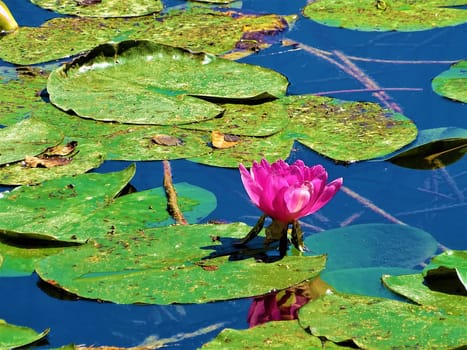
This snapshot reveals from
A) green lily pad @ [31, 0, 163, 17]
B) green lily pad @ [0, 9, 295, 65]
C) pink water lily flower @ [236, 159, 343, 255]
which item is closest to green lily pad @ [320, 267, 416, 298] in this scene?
pink water lily flower @ [236, 159, 343, 255]

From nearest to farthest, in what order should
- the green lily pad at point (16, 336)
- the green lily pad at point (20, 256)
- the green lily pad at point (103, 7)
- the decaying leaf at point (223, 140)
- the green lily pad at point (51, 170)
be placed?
the green lily pad at point (16, 336)
the green lily pad at point (20, 256)
the green lily pad at point (51, 170)
the decaying leaf at point (223, 140)
the green lily pad at point (103, 7)

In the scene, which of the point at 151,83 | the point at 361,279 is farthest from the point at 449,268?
the point at 151,83

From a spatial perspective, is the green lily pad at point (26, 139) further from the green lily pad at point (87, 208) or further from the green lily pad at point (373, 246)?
the green lily pad at point (373, 246)

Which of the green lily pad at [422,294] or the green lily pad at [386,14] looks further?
the green lily pad at [386,14]

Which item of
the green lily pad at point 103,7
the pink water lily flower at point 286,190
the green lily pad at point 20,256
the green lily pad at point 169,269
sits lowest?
the green lily pad at point 103,7

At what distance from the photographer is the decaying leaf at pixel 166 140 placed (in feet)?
12.2

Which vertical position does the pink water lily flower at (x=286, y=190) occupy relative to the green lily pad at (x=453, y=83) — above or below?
above

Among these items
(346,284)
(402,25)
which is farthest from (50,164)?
(402,25)

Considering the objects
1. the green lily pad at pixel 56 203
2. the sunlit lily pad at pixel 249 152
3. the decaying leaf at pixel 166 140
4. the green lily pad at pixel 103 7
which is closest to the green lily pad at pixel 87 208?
the green lily pad at pixel 56 203

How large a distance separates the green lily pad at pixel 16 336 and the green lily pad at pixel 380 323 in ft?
2.26

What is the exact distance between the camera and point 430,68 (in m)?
4.50

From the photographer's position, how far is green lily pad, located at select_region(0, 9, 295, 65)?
15.8ft

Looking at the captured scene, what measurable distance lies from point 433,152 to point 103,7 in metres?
2.53

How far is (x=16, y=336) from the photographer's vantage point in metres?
2.51
